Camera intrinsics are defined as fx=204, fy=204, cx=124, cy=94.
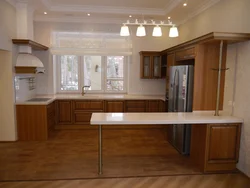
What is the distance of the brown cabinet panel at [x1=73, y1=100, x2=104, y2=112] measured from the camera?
5465mm

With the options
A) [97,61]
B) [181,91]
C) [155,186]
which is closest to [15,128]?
[97,61]

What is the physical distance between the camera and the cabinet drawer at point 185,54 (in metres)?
3.61

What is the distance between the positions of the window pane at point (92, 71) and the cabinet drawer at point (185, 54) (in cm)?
268

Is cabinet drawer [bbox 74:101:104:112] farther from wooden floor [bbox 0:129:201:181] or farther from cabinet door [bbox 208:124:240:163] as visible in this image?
cabinet door [bbox 208:124:240:163]

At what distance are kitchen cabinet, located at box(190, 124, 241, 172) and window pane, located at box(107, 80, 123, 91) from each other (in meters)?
3.47

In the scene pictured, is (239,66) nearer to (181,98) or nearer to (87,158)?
(181,98)

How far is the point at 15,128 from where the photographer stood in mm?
4492

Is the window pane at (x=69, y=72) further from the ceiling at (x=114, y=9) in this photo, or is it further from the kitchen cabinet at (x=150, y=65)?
the kitchen cabinet at (x=150, y=65)

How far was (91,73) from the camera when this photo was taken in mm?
6273

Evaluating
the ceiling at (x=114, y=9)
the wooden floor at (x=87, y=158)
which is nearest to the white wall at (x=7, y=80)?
the wooden floor at (x=87, y=158)

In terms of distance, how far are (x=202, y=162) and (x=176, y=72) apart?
1761mm

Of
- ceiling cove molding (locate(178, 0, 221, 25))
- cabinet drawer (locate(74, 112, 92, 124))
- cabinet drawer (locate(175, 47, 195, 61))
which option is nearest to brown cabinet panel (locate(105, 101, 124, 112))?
cabinet drawer (locate(74, 112, 92, 124))

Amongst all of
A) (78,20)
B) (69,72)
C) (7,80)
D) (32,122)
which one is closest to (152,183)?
(32,122)

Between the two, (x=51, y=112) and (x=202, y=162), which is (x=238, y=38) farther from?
(x=51, y=112)
